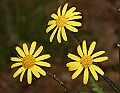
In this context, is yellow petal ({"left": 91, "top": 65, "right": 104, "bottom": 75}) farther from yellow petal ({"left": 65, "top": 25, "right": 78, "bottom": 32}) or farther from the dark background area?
the dark background area

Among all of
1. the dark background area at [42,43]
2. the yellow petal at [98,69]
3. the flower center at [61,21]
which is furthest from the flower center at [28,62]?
the dark background area at [42,43]

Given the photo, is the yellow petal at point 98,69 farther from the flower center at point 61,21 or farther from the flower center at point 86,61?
the flower center at point 61,21

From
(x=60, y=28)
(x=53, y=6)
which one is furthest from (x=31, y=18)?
(x=60, y=28)

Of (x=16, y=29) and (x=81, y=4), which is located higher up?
(x=81, y=4)

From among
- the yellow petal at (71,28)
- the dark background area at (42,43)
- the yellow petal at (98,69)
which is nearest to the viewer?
the yellow petal at (98,69)

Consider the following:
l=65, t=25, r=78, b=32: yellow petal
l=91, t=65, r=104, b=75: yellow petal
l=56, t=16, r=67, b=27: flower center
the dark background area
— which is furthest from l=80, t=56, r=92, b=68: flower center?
the dark background area

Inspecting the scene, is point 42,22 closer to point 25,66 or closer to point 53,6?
point 53,6

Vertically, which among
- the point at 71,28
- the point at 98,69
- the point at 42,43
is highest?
the point at 42,43

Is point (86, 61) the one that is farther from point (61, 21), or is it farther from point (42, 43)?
point (42, 43)

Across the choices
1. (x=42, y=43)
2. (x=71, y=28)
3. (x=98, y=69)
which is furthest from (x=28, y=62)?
(x=42, y=43)

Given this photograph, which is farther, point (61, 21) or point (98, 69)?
point (61, 21)

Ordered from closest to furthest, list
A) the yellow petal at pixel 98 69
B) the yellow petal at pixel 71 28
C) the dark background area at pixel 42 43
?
the yellow petal at pixel 98 69 → the yellow petal at pixel 71 28 → the dark background area at pixel 42 43
